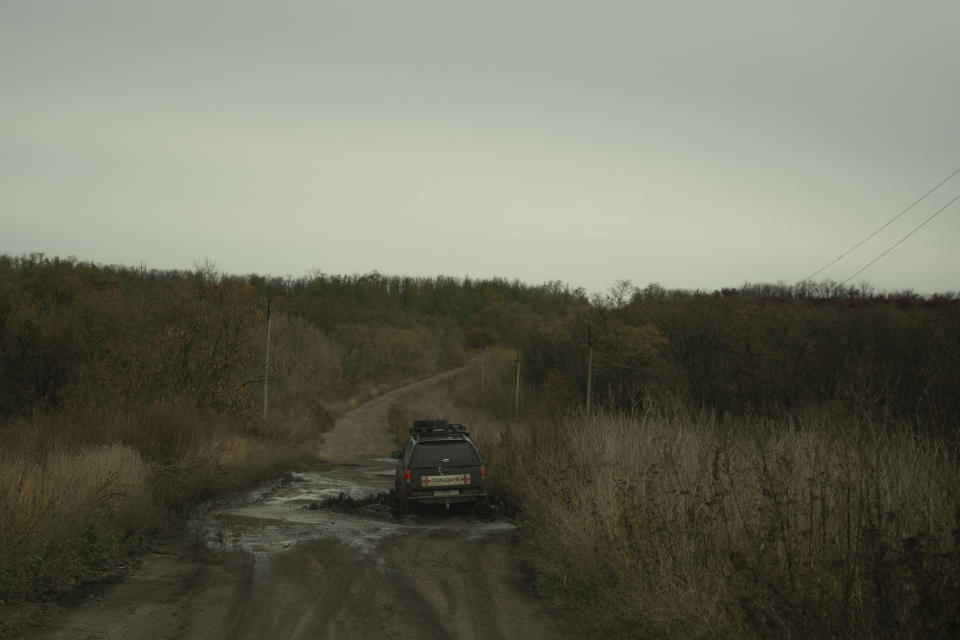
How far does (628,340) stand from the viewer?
47312 millimetres

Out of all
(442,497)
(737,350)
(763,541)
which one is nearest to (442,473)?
(442,497)

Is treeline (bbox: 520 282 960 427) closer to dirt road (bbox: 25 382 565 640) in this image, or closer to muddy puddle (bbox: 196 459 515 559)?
→ muddy puddle (bbox: 196 459 515 559)

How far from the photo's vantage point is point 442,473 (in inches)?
625

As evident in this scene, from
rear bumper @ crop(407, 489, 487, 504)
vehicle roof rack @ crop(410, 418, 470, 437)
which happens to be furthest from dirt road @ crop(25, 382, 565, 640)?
vehicle roof rack @ crop(410, 418, 470, 437)

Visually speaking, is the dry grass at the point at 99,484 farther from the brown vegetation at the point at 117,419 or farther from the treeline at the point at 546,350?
the treeline at the point at 546,350

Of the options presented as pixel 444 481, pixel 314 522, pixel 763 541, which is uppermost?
pixel 763 541

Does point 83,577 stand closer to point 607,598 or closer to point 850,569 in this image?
point 607,598

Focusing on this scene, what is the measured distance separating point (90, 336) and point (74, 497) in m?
18.3

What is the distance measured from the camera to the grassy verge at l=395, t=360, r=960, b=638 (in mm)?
5367

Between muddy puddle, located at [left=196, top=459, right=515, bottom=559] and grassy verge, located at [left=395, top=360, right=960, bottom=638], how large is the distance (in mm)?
3435

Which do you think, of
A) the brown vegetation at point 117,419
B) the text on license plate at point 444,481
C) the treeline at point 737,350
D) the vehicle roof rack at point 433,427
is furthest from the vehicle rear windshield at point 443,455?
the treeline at point 737,350

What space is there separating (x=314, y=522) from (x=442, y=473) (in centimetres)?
300

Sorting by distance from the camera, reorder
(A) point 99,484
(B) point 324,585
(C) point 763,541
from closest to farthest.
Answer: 1. (C) point 763,541
2. (B) point 324,585
3. (A) point 99,484

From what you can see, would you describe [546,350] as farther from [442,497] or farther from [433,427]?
[442,497]
